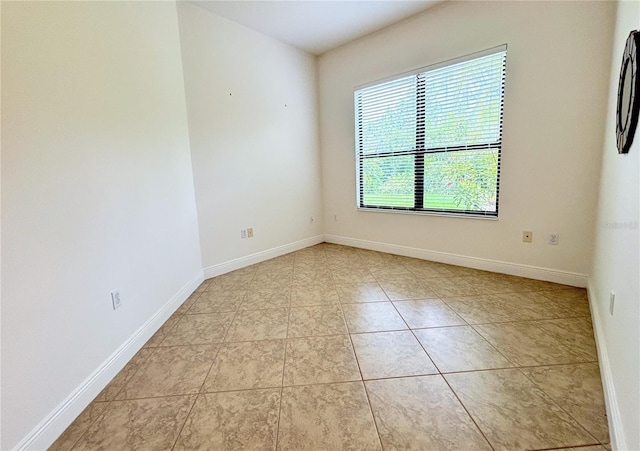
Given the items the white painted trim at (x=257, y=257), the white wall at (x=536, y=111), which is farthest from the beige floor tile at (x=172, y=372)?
the white wall at (x=536, y=111)

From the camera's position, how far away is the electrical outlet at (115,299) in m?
1.74

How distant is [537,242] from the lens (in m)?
2.77

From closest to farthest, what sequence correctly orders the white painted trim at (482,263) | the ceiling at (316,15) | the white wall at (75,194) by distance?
1. the white wall at (75,194)
2. the white painted trim at (482,263)
3. the ceiling at (316,15)

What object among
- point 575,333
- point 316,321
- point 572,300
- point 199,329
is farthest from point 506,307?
point 199,329

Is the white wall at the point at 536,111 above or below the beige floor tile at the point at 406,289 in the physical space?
above

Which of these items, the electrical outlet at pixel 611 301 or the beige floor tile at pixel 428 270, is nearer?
the electrical outlet at pixel 611 301

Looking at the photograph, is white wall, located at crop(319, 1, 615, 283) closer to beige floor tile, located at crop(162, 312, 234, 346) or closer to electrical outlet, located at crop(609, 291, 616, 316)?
electrical outlet, located at crop(609, 291, 616, 316)

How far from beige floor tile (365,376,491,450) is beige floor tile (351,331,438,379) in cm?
7

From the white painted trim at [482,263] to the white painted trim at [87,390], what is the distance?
109 inches

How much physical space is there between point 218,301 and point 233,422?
1462 millimetres

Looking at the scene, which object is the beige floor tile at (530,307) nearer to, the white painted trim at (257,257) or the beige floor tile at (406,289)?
the beige floor tile at (406,289)

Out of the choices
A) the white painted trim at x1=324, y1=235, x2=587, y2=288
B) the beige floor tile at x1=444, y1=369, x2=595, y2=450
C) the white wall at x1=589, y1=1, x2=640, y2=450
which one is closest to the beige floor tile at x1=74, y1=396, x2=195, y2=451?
the beige floor tile at x1=444, y1=369, x2=595, y2=450

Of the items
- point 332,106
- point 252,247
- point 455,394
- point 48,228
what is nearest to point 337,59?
point 332,106

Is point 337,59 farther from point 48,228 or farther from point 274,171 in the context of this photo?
point 48,228
